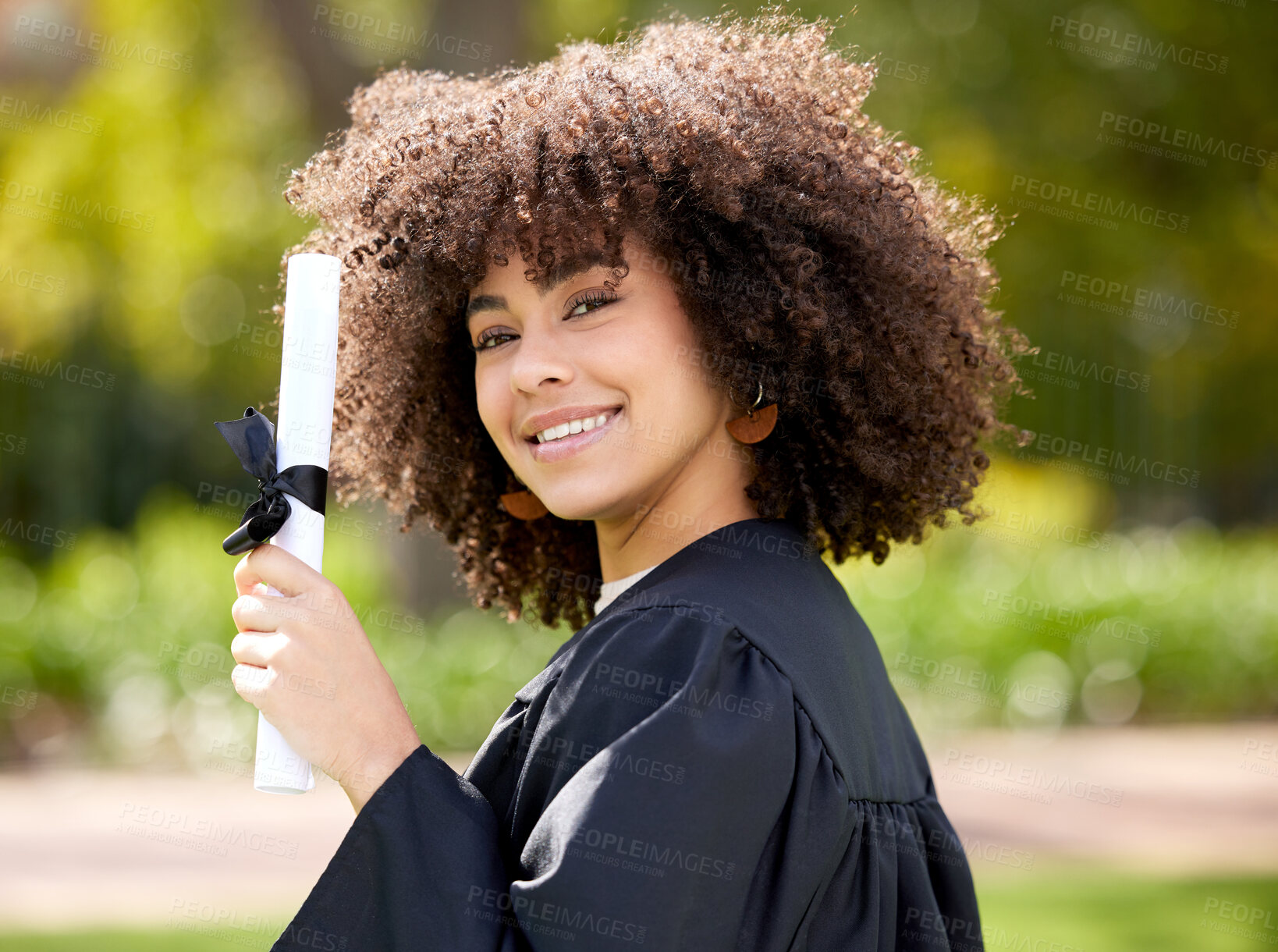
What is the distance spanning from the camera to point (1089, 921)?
16.9 feet

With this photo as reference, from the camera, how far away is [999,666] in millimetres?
8727

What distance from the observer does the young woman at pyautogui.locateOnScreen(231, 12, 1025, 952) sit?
5.24ft

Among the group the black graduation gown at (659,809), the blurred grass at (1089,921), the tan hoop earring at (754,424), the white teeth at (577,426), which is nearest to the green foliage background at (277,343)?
the blurred grass at (1089,921)

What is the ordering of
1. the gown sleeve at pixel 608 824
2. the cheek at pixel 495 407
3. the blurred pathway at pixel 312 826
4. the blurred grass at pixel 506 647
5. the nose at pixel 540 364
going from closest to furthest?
1. the gown sleeve at pixel 608 824
2. the nose at pixel 540 364
3. the cheek at pixel 495 407
4. the blurred pathway at pixel 312 826
5. the blurred grass at pixel 506 647

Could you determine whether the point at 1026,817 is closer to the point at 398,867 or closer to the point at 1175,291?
the point at 398,867

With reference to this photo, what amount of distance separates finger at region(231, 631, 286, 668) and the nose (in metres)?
0.56

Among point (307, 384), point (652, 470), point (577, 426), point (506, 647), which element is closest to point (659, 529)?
point (652, 470)

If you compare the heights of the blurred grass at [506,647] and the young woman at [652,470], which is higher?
the blurred grass at [506,647]

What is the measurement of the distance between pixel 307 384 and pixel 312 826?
15.9 ft

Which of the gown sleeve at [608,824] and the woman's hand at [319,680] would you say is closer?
the gown sleeve at [608,824]

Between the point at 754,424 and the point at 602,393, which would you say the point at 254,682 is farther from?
the point at 754,424

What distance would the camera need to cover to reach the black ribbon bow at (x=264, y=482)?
5.87ft

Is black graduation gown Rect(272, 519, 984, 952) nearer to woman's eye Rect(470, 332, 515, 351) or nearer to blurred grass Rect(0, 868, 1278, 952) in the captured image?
woman's eye Rect(470, 332, 515, 351)

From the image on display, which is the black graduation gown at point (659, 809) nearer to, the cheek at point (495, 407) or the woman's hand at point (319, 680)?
the woman's hand at point (319, 680)
